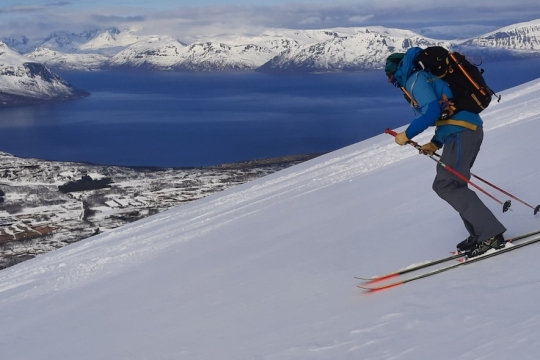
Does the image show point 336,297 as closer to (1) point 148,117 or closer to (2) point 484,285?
(2) point 484,285

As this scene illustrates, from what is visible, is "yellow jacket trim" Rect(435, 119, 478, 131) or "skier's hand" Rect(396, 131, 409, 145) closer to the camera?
"yellow jacket trim" Rect(435, 119, 478, 131)

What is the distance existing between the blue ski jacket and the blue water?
6672 centimetres

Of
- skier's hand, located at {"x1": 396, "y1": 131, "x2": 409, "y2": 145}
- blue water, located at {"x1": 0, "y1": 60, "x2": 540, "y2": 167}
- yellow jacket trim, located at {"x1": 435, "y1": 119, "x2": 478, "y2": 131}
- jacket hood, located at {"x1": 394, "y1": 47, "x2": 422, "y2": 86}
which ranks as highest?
blue water, located at {"x1": 0, "y1": 60, "x2": 540, "y2": 167}

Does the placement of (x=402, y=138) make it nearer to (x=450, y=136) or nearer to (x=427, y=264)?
(x=450, y=136)

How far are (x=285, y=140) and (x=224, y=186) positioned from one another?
87.4 ft

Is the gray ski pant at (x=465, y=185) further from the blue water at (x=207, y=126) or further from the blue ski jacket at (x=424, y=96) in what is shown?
the blue water at (x=207, y=126)

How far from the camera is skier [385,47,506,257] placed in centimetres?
415

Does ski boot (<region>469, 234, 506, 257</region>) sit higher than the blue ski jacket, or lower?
lower

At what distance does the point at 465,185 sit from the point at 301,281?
65.7 inches

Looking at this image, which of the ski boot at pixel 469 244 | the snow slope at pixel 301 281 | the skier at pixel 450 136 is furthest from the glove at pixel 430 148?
the snow slope at pixel 301 281

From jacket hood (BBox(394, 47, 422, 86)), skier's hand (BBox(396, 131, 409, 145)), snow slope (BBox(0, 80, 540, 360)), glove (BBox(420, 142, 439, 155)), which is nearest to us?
snow slope (BBox(0, 80, 540, 360))

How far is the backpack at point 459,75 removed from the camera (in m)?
4.09

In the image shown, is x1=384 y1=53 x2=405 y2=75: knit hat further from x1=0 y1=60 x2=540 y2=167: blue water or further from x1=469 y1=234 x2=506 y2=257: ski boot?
x1=0 y1=60 x2=540 y2=167: blue water

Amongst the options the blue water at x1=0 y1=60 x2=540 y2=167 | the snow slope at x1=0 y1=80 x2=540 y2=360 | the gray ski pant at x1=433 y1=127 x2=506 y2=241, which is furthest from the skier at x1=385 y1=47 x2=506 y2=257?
the blue water at x1=0 y1=60 x2=540 y2=167
